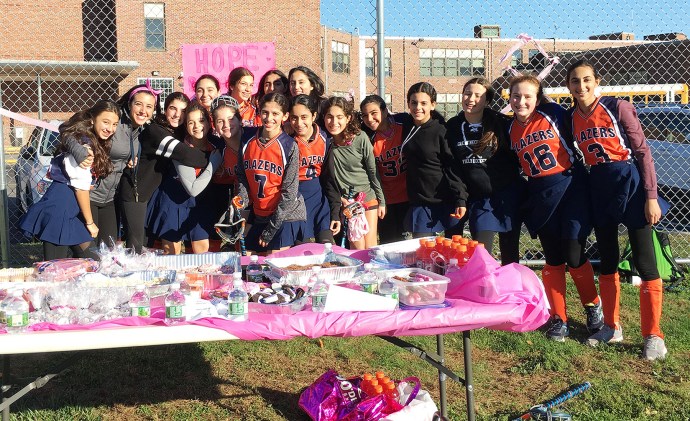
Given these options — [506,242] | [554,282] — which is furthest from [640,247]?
[506,242]

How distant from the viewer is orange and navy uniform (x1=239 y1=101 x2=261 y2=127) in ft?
16.0

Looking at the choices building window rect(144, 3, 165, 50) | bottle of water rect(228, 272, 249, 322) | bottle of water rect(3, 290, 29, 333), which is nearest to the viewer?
bottle of water rect(3, 290, 29, 333)

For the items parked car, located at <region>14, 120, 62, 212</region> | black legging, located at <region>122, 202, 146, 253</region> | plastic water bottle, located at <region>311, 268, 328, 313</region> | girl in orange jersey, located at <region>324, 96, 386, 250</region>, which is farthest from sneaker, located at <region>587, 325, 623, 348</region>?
parked car, located at <region>14, 120, 62, 212</region>

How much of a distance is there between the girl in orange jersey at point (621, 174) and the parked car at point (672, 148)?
431 centimetres

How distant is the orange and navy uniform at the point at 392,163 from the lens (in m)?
4.70

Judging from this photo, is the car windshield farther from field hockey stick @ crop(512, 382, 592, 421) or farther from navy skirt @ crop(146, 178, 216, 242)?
navy skirt @ crop(146, 178, 216, 242)

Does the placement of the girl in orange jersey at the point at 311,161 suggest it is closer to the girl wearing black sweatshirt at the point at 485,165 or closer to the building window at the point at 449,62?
the girl wearing black sweatshirt at the point at 485,165

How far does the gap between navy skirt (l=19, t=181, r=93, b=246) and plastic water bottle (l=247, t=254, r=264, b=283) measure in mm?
1442

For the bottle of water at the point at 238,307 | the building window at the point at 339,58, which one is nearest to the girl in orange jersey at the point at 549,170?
the bottle of water at the point at 238,307

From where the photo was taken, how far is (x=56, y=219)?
4148 mm

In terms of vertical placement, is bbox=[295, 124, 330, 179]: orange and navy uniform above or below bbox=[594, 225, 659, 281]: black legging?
above

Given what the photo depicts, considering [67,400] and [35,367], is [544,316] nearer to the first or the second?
[67,400]

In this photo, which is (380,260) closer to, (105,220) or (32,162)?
(105,220)

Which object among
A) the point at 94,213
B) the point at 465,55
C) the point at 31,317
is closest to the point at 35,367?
the point at 94,213
